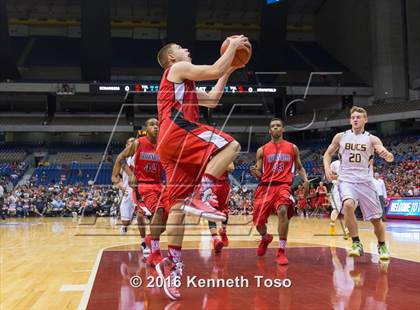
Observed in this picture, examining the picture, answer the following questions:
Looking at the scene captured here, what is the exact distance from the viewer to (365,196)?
6.03 meters

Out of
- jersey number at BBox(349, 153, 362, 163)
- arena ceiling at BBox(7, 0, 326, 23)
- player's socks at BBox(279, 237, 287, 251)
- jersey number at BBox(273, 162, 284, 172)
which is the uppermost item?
arena ceiling at BBox(7, 0, 326, 23)

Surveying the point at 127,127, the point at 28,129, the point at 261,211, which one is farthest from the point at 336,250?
the point at 28,129

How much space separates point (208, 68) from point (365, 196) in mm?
3212

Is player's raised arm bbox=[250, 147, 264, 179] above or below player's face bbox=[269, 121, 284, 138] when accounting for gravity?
below

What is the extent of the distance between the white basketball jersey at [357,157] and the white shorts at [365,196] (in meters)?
0.07

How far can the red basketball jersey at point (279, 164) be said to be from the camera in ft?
21.0

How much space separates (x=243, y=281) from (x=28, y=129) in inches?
1147

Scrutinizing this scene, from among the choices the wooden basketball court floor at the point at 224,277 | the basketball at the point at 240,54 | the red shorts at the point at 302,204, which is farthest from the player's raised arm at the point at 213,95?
the red shorts at the point at 302,204

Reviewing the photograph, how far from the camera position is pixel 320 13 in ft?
121

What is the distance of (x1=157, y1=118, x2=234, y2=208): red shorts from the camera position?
388 cm

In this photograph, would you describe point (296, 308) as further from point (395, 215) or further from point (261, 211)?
point (395, 215)

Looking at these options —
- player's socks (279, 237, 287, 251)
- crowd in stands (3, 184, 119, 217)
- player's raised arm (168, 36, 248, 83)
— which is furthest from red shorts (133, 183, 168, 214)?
crowd in stands (3, 184, 119, 217)

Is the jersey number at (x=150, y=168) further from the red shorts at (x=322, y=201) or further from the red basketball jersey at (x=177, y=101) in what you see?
the red shorts at (x=322, y=201)

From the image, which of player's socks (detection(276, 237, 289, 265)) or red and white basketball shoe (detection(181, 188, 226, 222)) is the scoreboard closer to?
player's socks (detection(276, 237, 289, 265))
